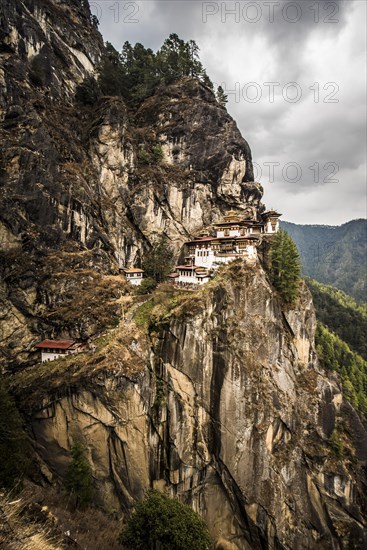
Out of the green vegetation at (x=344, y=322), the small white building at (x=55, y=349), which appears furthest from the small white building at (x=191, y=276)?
the green vegetation at (x=344, y=322)

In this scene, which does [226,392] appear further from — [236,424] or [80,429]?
[80,429]

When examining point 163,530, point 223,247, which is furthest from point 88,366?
point 223,247

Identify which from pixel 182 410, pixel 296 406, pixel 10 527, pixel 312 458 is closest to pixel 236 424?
pixel 182 410

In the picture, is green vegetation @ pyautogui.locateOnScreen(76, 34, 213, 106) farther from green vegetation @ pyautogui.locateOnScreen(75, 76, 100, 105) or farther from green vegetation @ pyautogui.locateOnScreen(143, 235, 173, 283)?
green vegetation @ pyautogui.locateOnScreen(143, 235, 173, 283)

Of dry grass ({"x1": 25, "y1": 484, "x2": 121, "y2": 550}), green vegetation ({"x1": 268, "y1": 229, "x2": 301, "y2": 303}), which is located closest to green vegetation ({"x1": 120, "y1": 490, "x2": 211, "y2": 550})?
dry grass ({"x1": 25, "y1": 484, "x2": 121, "y2": 550})

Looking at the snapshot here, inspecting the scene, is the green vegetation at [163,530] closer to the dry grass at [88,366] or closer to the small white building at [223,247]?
the dry grass at [88,366]

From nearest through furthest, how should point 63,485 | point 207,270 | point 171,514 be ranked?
point 171,514
point 63,485
point 207,270
